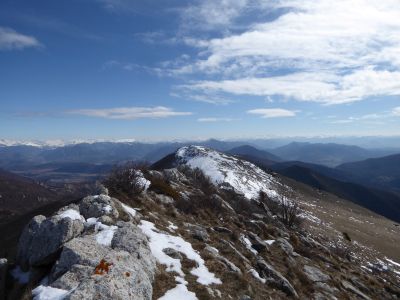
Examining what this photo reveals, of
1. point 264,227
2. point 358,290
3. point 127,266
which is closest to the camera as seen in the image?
point 127,266

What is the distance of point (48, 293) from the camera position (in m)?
12.1

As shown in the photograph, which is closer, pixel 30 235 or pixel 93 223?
pixel 30 235

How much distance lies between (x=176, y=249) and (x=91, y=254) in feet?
24.4

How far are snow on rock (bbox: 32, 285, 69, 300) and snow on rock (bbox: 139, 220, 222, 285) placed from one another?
270 inches

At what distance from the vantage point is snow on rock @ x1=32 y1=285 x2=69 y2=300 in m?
11.8

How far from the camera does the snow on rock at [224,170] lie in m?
92.0

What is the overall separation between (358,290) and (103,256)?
22632mm

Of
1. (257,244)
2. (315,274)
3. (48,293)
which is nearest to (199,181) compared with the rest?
(257,244)

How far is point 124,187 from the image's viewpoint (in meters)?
30.2

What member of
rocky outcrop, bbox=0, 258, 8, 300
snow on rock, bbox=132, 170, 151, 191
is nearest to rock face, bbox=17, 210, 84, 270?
rocky outcrop, bbox=0, 258, 8, 300

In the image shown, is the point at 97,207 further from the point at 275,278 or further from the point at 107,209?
the point at 275,278

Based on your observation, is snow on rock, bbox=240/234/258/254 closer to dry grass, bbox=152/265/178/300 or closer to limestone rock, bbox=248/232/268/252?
limestone rock, bbox=248/232/268/252

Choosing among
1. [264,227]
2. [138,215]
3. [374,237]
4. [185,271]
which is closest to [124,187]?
[138,215]

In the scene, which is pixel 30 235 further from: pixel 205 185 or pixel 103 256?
pixel 205 185
